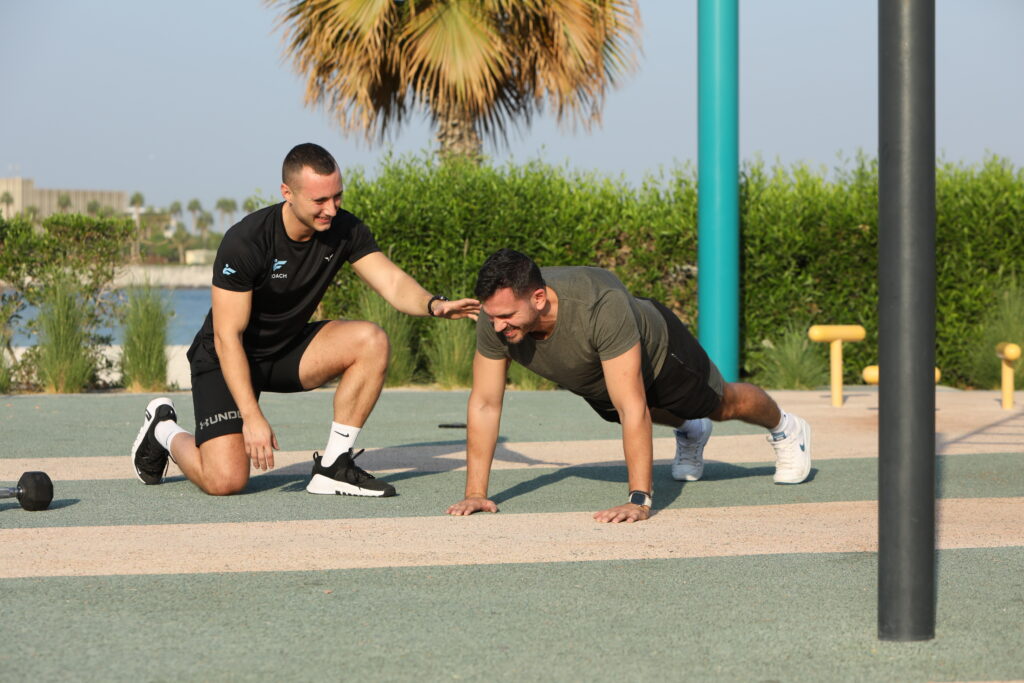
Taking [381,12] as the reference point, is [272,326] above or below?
below

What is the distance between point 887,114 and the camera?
3.14 metres

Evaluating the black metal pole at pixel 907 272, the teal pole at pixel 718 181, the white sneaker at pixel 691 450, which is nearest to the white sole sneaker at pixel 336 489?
the white sneaker at pixel 691 450

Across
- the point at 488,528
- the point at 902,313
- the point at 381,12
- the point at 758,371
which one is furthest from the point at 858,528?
the point at 381,12

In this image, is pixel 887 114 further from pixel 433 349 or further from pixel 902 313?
pixel 433 349

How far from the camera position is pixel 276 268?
5.79m

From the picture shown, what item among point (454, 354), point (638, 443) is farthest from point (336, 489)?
point (454, 354)

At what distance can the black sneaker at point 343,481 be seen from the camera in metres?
5.92

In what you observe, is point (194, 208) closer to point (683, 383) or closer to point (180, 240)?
point (180, 240)

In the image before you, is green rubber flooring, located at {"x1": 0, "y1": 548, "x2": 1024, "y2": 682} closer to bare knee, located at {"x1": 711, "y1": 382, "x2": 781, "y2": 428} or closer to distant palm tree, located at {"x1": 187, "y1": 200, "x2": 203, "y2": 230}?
bare knee, located at {"x1": 711, "y1": 382, "x2": 781, "y2": 428}

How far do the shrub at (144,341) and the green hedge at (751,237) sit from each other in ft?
6.15

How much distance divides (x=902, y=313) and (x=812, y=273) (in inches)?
400

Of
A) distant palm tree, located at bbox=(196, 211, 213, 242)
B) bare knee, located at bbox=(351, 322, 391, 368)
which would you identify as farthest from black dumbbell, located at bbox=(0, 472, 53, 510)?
distant palm tree, located at bbox=(196, 211, 213, 242)

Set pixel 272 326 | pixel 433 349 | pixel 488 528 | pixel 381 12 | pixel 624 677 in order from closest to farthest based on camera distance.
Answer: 1. pixel 624 677
2. pixel 488 528
3. pixel 272 326
4. pixel 433 349
5. pixel 381 12

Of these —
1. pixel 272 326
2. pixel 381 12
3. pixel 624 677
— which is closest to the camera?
pixel 624 677
